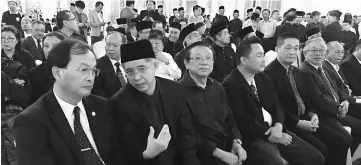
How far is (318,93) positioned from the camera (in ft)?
10.6

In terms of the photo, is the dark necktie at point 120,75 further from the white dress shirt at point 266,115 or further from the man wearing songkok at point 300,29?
the man wearing songkok at point 300,29

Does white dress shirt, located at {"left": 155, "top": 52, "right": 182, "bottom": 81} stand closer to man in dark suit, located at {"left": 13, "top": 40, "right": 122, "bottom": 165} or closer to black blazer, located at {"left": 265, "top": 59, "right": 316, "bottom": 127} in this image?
black blazer, located at {"left": 265, "top": 59, "right": 316, "bottom": 127}

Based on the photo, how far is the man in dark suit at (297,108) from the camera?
122 inches

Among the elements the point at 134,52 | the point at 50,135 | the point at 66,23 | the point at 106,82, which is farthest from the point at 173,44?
the point at 50,135

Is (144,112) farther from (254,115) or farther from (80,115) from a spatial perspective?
(254,115)

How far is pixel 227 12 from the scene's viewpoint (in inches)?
516

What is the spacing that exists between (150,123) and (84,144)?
41cm

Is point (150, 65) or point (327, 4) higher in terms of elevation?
point (327, 4)

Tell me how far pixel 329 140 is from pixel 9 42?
321 cm

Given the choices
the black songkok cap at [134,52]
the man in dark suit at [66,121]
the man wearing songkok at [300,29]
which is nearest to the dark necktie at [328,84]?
the black songkok cap at [134,52]

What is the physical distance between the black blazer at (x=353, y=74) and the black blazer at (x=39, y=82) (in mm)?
3308

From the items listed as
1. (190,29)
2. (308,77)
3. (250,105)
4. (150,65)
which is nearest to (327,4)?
(190,29)

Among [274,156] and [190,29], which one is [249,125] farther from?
[190,29]

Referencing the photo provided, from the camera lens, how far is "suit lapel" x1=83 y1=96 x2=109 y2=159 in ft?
5.92
